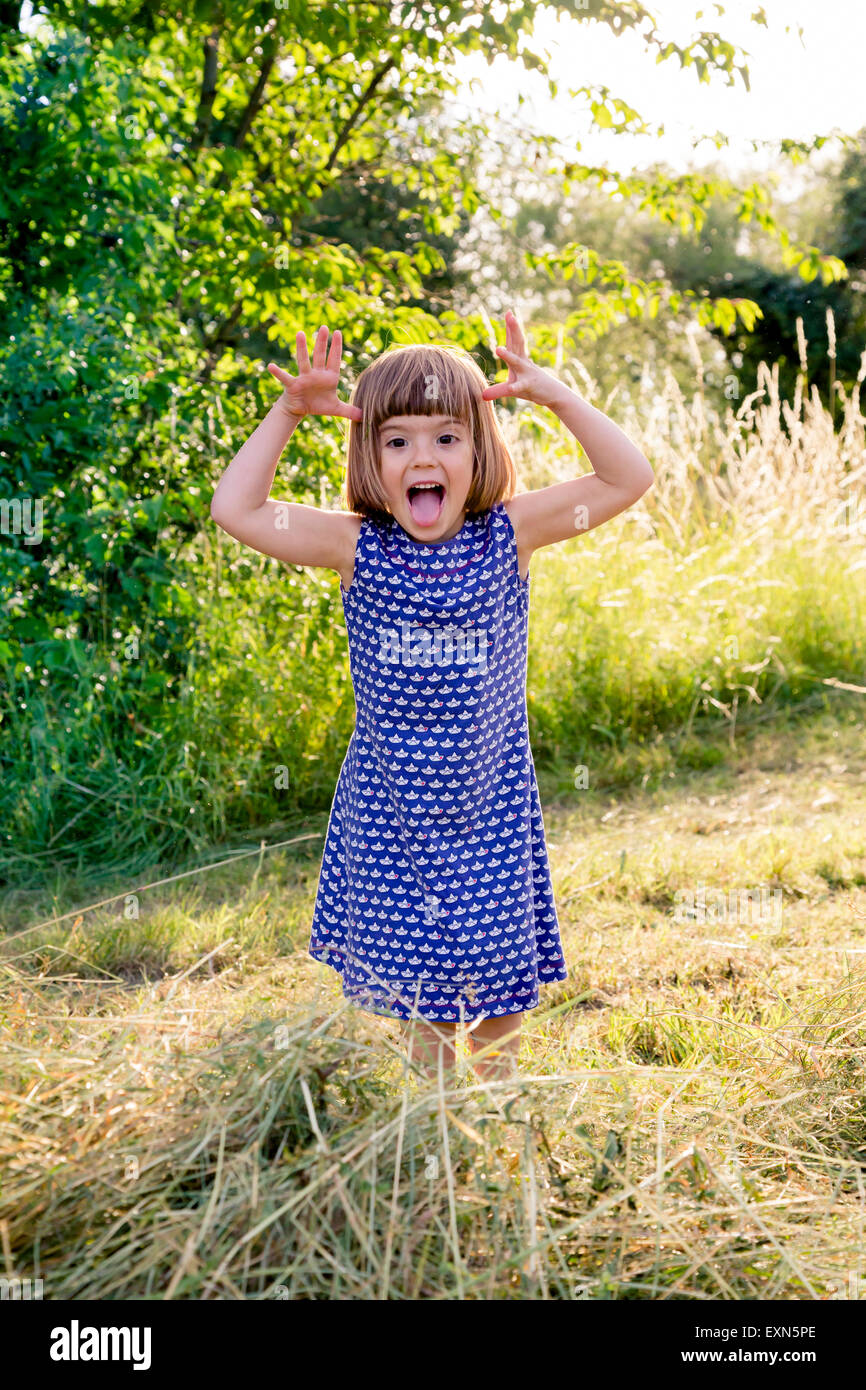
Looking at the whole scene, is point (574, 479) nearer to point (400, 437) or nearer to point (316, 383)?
point (400, 437)

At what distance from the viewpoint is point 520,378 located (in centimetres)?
185

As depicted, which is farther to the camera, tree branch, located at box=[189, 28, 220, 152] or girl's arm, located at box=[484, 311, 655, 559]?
tree branch, located at box=[189, 28, 220, 152]

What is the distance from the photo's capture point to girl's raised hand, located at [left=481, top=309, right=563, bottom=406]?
184 cm

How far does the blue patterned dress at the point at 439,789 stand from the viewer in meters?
1.84

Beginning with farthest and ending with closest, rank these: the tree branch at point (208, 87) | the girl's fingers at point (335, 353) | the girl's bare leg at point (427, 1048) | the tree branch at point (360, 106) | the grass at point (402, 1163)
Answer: the tree branch at point (208, 87)
the tree branch at point (360, 106)
the girl's fingers at point (335, 353)
the girl's bare leg at point (427, 1048)
the grass at point (402, 1163)

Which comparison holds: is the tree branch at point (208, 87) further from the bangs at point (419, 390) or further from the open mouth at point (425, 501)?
the open mouth at point (425, 501)

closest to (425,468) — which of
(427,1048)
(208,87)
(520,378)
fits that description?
(520,378)

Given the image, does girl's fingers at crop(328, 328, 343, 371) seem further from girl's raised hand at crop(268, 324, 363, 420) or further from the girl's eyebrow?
the girl's eyebrow

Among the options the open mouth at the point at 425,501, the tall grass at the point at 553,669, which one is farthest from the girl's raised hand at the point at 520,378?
the tall grass at the point at 553,669

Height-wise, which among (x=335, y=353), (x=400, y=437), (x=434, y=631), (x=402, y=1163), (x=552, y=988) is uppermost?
(x=335, y=353)

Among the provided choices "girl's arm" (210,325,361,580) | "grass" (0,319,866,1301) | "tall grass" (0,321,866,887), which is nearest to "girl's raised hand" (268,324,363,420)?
"girl's arm" (210,325,361,580)

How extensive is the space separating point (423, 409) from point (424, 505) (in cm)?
15

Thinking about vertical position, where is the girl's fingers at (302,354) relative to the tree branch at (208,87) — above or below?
below
